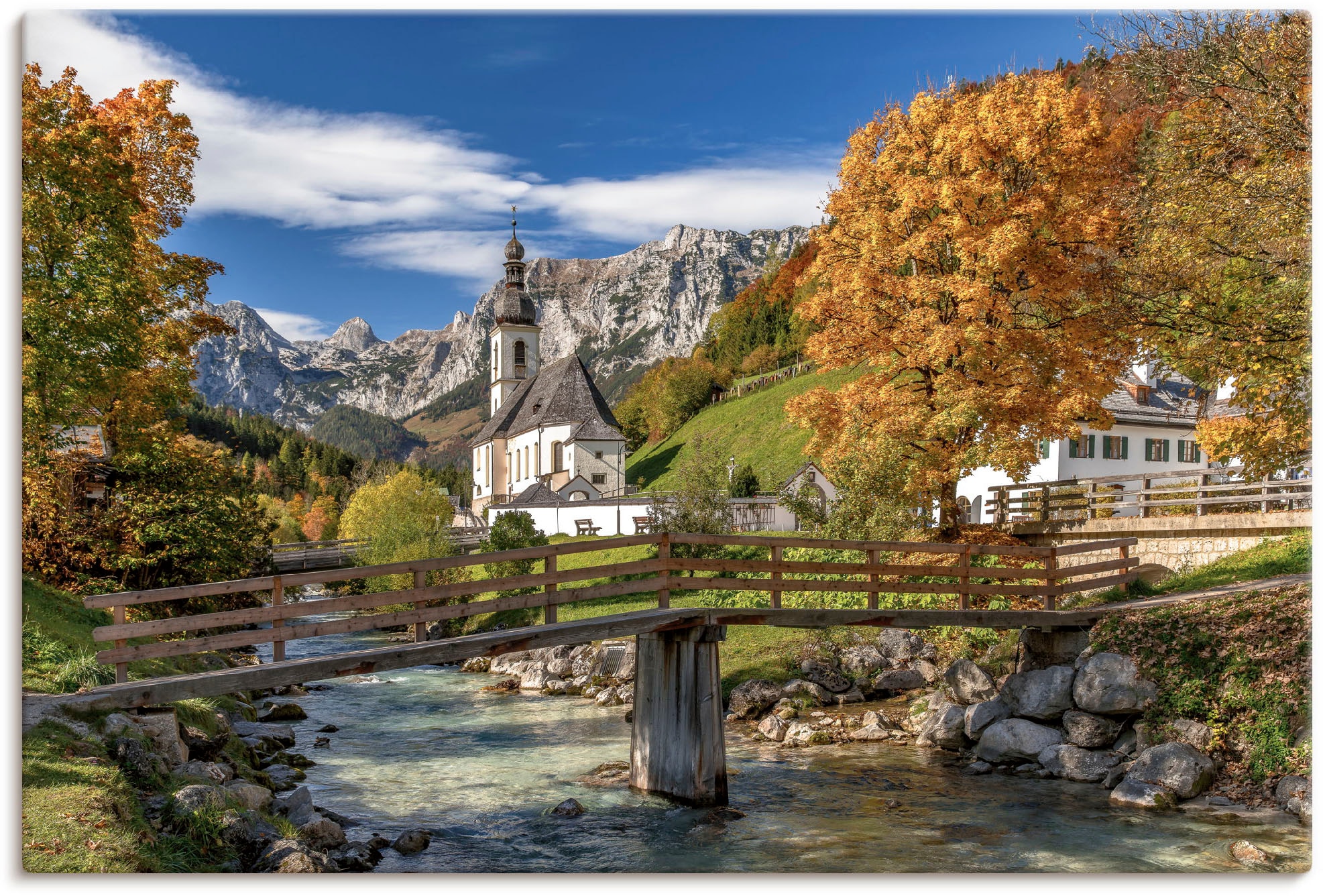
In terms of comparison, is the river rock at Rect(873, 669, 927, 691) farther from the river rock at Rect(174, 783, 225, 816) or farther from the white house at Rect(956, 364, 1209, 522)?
the white house at Rect(956, 364, 1209, 522)

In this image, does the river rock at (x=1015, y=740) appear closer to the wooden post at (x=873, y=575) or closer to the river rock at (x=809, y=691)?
the wooden post at (x=873, y=575)

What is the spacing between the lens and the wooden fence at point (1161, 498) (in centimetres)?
1895

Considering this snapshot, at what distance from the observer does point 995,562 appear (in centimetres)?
2241

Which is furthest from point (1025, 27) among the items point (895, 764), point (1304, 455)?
point (895, 764)

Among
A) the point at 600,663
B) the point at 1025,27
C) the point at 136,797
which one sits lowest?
the point at 600,663

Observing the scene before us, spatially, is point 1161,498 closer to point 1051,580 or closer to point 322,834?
point 1051,580

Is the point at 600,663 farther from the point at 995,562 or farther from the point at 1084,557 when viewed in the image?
the point at 1084,557

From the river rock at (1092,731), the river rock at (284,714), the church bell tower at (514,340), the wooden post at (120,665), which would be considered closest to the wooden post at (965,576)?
the river rock at (1092,731)

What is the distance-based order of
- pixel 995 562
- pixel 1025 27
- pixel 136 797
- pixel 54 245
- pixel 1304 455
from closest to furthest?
1. pixel 136 797
2. pixel 1025 27
3. pixel 54 245
4. pixel 1304 455
5. pixel 995 562

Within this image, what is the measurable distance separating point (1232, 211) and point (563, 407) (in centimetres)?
6844

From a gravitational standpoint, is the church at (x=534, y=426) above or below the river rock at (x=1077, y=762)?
above

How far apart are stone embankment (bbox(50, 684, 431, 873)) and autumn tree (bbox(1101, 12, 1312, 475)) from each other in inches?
471

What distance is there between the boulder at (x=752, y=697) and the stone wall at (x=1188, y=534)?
269 inches

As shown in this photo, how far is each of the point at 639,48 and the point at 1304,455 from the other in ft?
37.6
